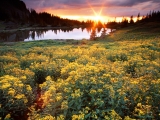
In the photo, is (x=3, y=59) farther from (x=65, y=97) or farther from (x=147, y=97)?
(x=147, y=97)

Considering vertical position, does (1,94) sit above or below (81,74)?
below

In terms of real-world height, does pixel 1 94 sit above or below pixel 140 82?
below

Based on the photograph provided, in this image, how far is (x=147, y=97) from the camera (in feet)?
16.8

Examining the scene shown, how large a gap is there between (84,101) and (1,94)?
3.01 meters

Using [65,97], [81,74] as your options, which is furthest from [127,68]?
[65,97]

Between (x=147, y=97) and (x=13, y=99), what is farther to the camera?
(x=13, y=99)

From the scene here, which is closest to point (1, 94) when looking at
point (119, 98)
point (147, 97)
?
point (119, 98)

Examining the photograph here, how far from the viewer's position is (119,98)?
17.3ft

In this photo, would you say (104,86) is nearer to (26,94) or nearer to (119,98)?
(119,98)

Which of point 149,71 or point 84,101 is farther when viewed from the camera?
point 149,71

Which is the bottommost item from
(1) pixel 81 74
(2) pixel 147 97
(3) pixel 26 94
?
(3) pixel 26 94

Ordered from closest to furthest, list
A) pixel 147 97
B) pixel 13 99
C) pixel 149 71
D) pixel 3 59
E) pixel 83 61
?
1. pixel 147 97
2. pixel 13 99
3. pixel 149 71
4. pixel 83 61
5. pixel 3 59

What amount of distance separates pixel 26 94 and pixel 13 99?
76 cm

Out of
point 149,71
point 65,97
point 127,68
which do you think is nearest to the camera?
point 65,97
